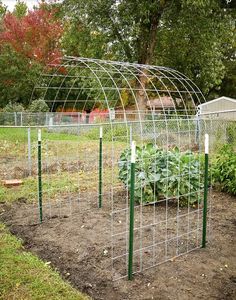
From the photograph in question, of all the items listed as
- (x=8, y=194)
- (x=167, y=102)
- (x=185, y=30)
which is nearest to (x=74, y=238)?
(x=8, y=194)

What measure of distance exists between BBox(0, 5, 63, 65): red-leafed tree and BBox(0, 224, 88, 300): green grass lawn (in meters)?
18.9

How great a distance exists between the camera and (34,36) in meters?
22.3

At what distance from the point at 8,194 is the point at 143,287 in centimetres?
427

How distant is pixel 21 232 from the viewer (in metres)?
5.01

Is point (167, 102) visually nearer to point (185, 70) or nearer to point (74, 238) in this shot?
point (185, 70)

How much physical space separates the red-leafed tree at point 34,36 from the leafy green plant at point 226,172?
54.0 feet

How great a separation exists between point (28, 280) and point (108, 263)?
862 millimetres

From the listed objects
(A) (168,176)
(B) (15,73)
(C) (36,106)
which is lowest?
(A) (168,176)

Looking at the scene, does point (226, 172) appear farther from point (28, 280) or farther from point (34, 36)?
point (34, 36)

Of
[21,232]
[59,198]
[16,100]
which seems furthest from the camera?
[16,100]

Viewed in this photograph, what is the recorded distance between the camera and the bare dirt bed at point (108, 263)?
3436mm

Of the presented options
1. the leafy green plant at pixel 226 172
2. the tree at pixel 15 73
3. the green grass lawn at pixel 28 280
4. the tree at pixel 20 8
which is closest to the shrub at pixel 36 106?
the tree at pixel 15 73

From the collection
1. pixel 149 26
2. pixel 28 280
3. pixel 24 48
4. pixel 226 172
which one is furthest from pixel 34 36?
pixel 28 280

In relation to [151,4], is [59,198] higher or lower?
lower
